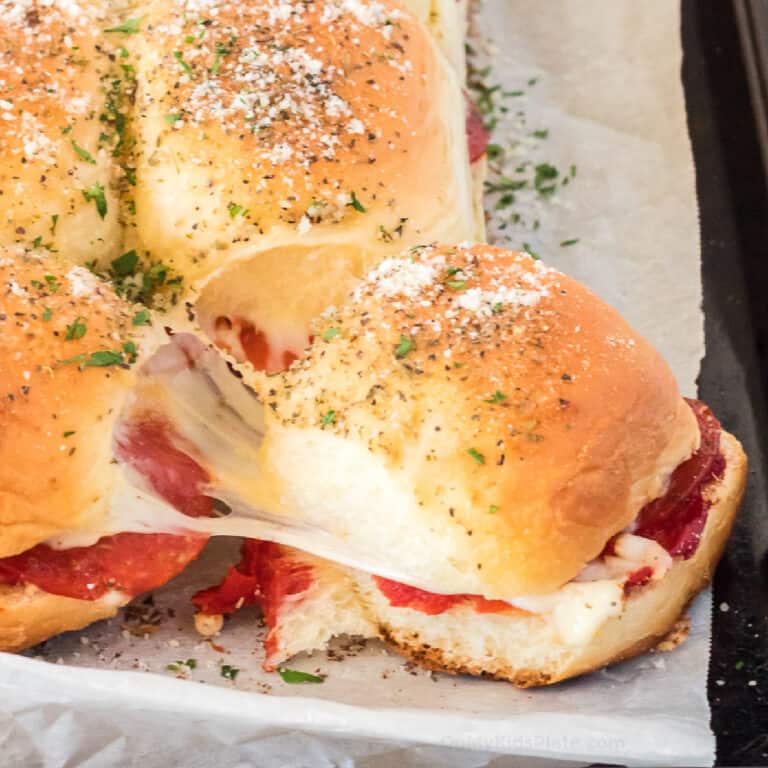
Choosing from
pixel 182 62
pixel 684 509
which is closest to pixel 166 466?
pixel 182 62

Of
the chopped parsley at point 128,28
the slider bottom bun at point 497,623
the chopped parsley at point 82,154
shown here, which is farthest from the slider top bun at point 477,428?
the chopped parsley at point 128,28

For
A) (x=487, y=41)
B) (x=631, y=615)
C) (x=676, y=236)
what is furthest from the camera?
(x=487, y=41)

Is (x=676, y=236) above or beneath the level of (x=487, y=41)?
beneath

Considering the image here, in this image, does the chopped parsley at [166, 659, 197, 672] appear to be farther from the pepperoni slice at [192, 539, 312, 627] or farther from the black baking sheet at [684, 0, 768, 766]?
the black baking sheet at [684, 0, 768, 766]

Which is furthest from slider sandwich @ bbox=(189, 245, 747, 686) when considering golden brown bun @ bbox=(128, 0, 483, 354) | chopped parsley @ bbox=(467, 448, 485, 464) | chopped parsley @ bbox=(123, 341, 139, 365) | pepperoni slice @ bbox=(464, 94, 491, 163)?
pepperoni slice @ bbox=(464, 94, 491, 163)

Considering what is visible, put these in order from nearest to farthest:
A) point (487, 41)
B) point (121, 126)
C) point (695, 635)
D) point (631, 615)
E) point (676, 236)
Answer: point (631, 615)
point (695, 635)
point (121, 126)
point (676, 236)
point (487, 41)

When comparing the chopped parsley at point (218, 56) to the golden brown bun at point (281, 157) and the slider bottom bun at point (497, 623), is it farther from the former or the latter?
the slider bottom bun at point (497, 623)

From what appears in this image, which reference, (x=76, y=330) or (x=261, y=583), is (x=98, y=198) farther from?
(x=261, y=583)

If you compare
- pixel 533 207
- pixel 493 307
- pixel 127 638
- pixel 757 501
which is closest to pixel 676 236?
pixel 533 207

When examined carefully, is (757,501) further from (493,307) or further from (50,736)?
(50,736)
